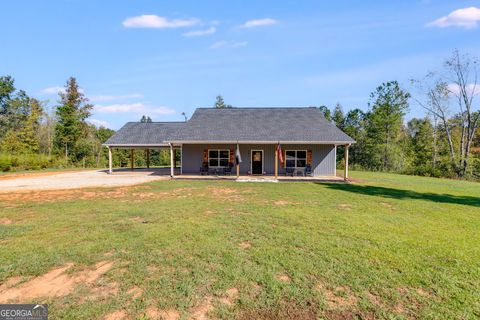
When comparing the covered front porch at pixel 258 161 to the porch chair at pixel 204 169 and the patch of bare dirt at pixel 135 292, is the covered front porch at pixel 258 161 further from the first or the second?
the patch of bare dirt at pixel 135 292

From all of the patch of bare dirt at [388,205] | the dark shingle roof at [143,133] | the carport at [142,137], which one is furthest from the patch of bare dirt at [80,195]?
the dark shingle roof at [143,133]

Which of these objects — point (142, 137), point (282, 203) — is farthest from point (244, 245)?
point (142, 137)

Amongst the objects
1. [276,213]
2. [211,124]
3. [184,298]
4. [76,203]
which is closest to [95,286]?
[184,298]

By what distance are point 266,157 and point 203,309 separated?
15865mm

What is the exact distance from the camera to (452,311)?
302cm

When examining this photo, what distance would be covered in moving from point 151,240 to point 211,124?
15132 mm

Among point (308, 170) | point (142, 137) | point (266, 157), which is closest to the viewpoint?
point (308, 170)

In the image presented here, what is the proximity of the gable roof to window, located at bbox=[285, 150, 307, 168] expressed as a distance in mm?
1507

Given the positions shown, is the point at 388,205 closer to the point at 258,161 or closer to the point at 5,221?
the point at 258,161

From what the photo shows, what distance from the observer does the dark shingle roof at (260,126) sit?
17.1 m

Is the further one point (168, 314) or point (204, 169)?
point (204, 169)

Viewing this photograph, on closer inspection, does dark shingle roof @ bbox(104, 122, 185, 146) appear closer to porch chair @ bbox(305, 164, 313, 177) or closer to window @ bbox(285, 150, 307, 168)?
window @ bbox(285, 150, 307, 168)

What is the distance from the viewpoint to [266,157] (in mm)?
18609

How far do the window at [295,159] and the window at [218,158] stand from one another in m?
4.33
